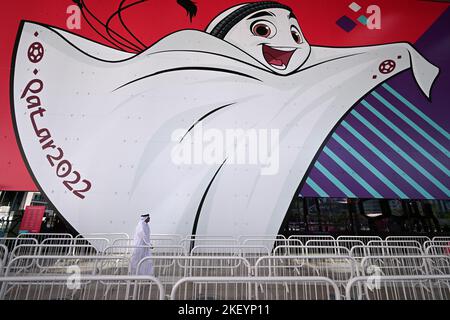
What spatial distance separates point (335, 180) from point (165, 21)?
21.9ft

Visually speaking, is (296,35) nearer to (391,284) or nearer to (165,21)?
(165,21)

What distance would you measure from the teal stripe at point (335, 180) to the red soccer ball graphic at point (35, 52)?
811 centimetres

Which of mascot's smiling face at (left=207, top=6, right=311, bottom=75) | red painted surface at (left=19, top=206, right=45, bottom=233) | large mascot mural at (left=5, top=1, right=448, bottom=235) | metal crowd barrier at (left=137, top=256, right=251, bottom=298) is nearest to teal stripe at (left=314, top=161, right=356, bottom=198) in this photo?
large mascot mural at (left=5, top=1, right=448, bottom=235)

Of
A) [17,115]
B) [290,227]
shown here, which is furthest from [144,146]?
[290,227]

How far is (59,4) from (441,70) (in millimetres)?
11358

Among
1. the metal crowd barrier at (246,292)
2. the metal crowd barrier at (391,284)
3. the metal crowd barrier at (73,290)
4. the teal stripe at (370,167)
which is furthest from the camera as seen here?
the teal stripe at (370,167)

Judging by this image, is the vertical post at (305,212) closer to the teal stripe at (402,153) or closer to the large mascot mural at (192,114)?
the large mascot mural at (192,114)

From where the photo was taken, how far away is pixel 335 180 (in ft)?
22.4

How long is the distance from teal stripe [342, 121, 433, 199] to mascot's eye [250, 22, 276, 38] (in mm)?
3407

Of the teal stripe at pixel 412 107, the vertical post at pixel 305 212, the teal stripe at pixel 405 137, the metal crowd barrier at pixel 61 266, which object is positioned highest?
the teal stripe at pixel 412 107

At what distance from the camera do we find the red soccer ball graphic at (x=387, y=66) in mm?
7273

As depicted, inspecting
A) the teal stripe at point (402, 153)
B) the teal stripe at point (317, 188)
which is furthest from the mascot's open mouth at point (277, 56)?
the teal stripe at point (317, 188)

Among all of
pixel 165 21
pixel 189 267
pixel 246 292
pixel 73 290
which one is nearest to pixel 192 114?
pixel 165 21

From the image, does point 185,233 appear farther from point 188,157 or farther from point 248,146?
point 248,146
